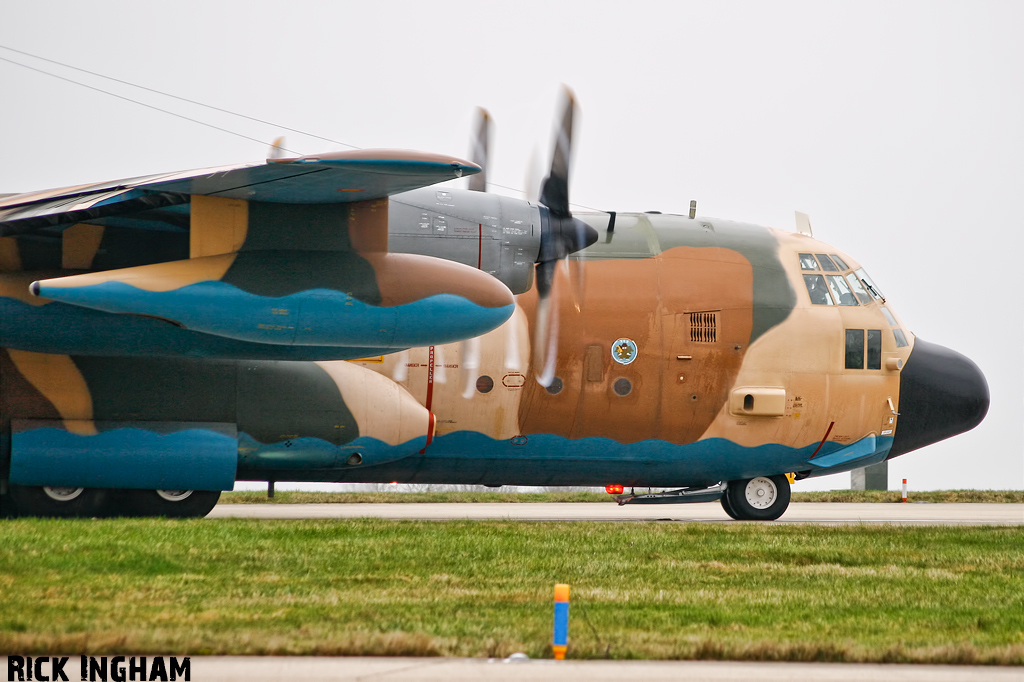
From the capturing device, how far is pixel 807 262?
19.0m

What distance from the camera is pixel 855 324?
18.8m

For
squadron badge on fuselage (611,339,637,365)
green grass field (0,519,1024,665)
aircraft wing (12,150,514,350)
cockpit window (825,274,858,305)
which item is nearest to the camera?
green grass field (0,519,1024,665)

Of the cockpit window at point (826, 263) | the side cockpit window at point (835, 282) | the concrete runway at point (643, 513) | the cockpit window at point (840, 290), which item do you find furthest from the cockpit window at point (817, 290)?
the concrete runway at point (643, 513)

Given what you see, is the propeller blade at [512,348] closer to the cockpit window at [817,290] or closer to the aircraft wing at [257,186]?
the aircraft wing at [257,186]

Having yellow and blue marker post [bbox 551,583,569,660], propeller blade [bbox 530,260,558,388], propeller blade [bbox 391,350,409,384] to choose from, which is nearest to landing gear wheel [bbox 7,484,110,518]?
propeller blade [bbox 391,350,409,384]

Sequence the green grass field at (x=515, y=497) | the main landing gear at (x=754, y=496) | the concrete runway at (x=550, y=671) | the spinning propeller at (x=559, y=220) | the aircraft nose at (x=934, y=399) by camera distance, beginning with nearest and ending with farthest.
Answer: the concrete runway at (x=550, y=671) → the spinning propeller at (x=559, y=220) → the aircraft nose at (x=934, y=399) → the main landing gear at (x=754, y=496) → the green grass field at (x=515, y=497)

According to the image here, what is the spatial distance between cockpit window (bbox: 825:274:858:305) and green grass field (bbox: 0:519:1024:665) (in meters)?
4.89

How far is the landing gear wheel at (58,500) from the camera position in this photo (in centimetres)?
1552

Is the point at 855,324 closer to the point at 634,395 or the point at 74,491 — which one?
the point at 634,395

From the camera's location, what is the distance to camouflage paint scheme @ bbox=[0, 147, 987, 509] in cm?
1323

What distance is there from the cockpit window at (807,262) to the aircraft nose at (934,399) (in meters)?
2.48

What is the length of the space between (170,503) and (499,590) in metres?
7.93

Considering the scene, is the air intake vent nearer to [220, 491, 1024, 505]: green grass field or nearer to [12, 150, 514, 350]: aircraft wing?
[12, 150, 514, 350]: aircraft wing

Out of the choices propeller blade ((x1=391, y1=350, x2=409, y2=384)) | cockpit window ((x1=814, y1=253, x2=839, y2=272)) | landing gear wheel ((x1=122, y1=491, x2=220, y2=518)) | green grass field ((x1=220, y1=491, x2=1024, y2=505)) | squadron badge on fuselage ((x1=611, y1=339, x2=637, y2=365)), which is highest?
cockpit window ((x1=814, y1=253, x2=839, y2=272))
